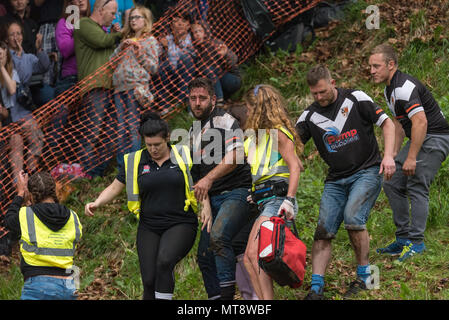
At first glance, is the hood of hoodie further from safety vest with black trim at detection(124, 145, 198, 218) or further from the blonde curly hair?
the blonde curly hair

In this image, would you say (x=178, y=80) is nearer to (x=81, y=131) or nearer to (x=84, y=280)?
(x=81, y=131)

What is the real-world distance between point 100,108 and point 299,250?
4.77 m

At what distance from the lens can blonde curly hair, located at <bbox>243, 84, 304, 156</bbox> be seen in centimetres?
690

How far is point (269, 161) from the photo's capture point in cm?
686

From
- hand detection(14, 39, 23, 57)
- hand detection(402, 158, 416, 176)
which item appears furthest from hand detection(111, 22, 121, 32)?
hand detection(402, 158, 416, 176)

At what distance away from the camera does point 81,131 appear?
1072cm

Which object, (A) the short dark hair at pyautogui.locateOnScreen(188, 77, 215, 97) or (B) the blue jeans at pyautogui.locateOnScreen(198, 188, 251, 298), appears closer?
(B) the blue jeans at pyautogui.locateOnScreen(198, 188, 251, 298)

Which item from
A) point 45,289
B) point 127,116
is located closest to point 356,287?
point 45,289

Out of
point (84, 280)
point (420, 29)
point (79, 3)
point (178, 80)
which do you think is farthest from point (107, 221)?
point (420, 29)

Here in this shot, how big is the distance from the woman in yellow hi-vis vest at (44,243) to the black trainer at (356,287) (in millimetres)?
2507

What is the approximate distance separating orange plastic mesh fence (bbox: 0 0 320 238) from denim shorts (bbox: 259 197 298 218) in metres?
3.82

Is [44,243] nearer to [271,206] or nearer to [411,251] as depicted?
[271,206]

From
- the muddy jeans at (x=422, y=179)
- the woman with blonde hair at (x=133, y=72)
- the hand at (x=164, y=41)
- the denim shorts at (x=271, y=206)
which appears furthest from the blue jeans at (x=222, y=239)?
the hand at (x=164, y=41)

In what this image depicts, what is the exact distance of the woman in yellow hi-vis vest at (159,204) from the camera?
681cm
